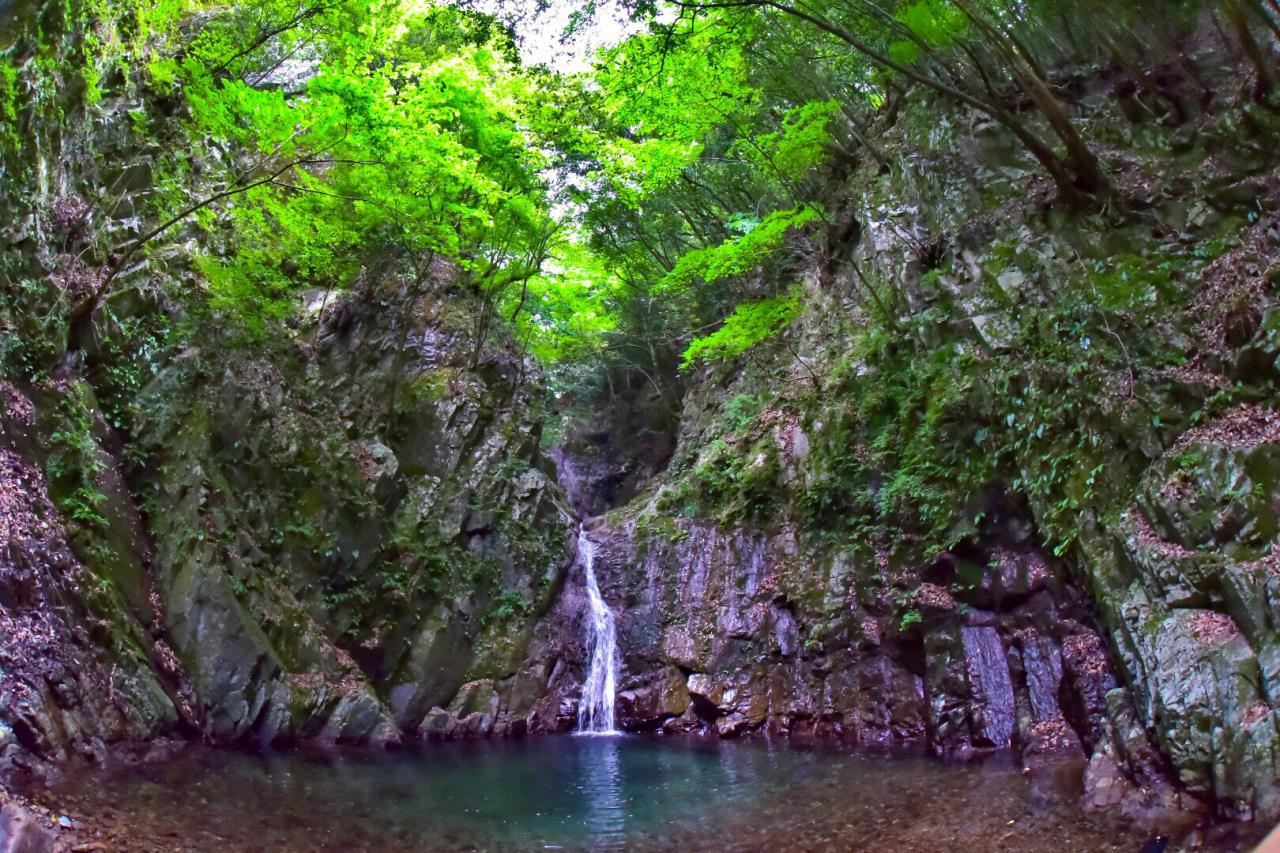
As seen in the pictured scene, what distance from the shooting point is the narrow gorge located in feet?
25.2

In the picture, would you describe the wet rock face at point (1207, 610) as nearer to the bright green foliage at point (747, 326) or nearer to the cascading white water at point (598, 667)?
the bright green foliage at point (747, 326)

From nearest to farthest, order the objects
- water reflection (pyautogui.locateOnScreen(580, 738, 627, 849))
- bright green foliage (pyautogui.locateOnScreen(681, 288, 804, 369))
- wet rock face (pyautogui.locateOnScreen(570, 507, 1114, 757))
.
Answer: water reflection (pyautogui.locateOnScreen(580, 738, 627, 849)) < wet rock face (pyautogui.locateOnScreen(570, 507, 1114, 757)) < bright green foliage (pyautogui.locateOnScreen(681, 288, 804, 369))

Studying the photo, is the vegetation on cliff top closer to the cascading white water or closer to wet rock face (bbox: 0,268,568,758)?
wet rock face (bbox: 0,268,568,758)

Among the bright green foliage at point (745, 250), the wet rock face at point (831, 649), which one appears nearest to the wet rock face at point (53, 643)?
the wet rock face at point (831, 649)

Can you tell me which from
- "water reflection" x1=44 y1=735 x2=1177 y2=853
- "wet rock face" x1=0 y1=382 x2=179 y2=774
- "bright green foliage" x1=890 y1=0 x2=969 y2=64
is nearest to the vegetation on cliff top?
"bright green foliage" x1=890 y1=0 x2=969 y2=64

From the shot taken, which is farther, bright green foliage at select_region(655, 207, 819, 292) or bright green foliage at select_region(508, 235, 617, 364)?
bright green foliage at select_region(508, 235, 617, 364)

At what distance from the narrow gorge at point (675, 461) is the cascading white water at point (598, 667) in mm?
96

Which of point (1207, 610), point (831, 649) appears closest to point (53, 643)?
point (831, 649)

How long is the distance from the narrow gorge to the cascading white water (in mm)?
96

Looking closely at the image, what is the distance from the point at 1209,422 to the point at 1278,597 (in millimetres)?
2386

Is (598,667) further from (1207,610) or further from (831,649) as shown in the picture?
(1207,610)

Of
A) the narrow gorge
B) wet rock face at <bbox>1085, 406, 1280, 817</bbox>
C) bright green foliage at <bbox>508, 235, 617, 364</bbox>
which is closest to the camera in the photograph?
wet rock face at <bbox>1085, 406, 1280, 817</bbox>

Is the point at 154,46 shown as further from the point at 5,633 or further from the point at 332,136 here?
the point at 5,633

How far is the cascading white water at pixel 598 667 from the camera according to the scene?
1563 cm
